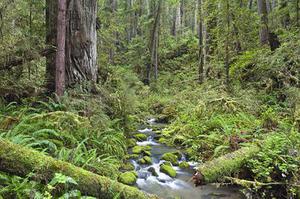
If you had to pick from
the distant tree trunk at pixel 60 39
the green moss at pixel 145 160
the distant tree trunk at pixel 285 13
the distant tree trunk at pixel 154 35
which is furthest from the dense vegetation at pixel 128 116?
the distant tree trunk at pixel 154 35

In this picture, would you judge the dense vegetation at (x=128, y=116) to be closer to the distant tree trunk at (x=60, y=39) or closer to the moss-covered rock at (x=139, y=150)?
the moss-covered rock at (x=139, y=150)

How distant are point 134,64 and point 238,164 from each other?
769 inches

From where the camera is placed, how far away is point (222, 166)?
571 centimetres

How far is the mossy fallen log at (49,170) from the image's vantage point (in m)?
4.13

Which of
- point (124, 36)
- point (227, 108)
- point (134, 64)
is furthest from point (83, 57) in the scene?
point (124, 36)

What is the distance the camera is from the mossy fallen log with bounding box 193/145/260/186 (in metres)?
5.48

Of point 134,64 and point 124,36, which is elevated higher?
point 124,36

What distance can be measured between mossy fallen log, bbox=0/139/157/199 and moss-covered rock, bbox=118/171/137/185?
53.4 inches

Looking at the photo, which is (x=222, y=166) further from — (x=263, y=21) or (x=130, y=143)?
(x=263, y=21)

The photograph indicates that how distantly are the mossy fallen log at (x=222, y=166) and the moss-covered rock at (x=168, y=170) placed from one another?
112cm

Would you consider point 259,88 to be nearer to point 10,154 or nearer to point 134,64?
point 10,154

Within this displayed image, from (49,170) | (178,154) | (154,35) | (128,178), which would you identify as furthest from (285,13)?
(49,170)

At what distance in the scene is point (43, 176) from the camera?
4.18m

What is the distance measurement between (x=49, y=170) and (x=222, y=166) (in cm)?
323
